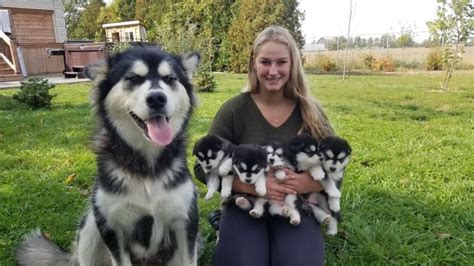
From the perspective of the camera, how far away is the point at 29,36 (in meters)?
18.4

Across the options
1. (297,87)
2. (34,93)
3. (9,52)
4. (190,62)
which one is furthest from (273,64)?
(9,52)

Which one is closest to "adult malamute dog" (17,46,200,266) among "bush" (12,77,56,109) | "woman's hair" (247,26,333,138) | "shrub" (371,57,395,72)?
"woman's hair" (247,26,333,138)

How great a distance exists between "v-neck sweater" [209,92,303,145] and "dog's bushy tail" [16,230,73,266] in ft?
3.92

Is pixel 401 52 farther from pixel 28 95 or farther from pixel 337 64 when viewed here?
pixel 28 95

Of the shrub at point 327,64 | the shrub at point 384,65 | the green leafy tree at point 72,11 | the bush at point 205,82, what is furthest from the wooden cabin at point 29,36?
the green leafy tree at point 72,11

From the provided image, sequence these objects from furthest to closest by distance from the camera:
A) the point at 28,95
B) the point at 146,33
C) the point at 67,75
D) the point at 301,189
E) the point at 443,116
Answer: the point at 146,33 → the point at 67,75 → the point at 28,95 → the point at 443,116 → the point at 301,189

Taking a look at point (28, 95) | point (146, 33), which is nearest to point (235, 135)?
point (28, 95)

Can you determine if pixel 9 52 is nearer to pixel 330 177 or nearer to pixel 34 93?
pixel 34 93

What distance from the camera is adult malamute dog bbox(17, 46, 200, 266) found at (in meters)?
1.99

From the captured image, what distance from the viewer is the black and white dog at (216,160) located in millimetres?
2236

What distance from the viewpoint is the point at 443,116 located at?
268 inches

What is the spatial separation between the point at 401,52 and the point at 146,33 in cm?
1624

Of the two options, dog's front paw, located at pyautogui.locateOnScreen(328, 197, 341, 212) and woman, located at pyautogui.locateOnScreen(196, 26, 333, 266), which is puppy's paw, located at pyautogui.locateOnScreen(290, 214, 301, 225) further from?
dog's front paw, located at pyautogui.locateOnScreen(328, 197, 341, 212)

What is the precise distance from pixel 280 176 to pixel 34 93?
675 centimetres
